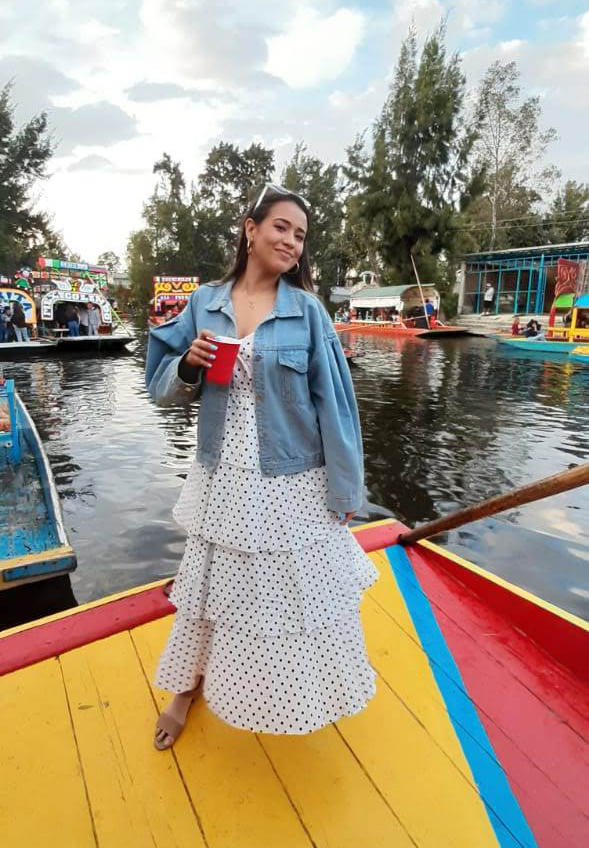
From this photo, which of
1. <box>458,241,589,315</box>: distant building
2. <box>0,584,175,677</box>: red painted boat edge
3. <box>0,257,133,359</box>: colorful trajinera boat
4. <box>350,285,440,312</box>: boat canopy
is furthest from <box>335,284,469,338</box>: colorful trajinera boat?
<box>0,584,175,677</box>: red painted boat edge

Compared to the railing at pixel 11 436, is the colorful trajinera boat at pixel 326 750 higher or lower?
lower

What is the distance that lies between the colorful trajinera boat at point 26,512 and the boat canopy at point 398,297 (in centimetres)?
2578

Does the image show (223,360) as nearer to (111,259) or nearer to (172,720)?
(172,720)

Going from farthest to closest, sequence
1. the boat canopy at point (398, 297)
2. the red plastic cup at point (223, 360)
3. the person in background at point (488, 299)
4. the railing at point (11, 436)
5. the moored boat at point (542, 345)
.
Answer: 1. the person in background at point (488, 299)
2. the boat canopy at point (398, 297)
3. the moored boat at point (542, 345)
4. the railing at point (11, 436)
5. the red plastic cup at point (223, 360)

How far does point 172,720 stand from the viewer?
1815 millimetres

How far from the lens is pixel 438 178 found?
33.8 m

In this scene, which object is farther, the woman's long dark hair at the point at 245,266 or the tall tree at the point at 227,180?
the tall tree at the point at 227,180

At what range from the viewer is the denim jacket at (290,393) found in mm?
1577

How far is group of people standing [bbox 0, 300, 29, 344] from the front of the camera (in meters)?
17.5

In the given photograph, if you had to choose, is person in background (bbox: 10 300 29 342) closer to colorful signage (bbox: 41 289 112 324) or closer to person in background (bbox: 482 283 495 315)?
colorful signage (bbox: 41 289 112 324)

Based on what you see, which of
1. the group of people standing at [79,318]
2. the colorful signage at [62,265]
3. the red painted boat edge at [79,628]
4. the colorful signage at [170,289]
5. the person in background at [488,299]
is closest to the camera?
the red painted boat edge at [79,628]

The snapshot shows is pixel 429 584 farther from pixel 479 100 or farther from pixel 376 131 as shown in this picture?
pixel 479 100

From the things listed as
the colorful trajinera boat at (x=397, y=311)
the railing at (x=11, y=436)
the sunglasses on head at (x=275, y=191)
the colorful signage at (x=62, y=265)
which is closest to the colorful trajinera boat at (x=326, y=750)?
the sunglasses on head at (x=275, y=191)

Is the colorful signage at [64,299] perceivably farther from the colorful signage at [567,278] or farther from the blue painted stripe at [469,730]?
the colorful signage at [567,278]
